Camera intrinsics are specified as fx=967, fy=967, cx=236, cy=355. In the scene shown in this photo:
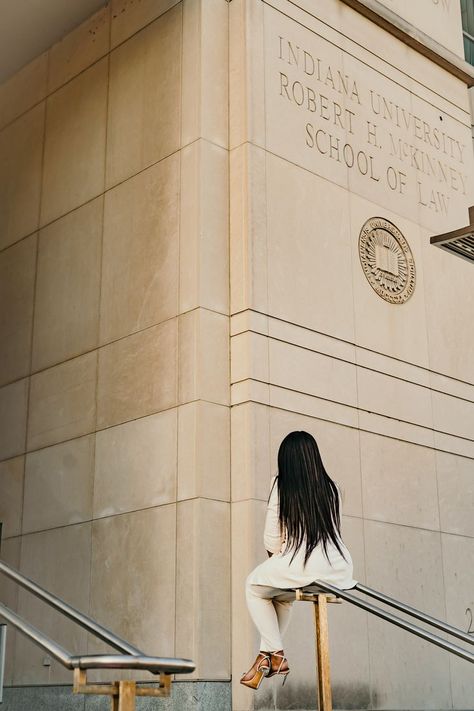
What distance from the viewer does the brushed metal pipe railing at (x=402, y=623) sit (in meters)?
5.63

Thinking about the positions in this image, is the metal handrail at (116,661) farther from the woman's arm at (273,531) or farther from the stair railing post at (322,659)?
the woman's arm at (273,531)

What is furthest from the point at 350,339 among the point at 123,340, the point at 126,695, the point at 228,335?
the point at 126,695

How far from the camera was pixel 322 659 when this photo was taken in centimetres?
575

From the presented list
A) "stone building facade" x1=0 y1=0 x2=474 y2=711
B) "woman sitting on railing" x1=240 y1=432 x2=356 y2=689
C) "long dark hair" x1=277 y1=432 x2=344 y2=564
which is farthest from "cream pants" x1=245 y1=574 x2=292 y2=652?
"stone building facade" x1=0 y1=0 x2=474 y2=711

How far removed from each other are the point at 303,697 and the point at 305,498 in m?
2.98

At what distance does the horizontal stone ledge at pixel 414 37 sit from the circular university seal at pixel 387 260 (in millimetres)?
2699

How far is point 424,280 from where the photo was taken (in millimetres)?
11359

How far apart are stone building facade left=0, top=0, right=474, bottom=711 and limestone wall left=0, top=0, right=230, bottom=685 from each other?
3 cm

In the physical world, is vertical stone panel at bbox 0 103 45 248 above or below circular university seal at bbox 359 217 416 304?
above

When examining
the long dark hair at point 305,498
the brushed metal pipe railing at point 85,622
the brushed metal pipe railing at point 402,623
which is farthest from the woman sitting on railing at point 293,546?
the brushed metal pipe railing at point 85,622

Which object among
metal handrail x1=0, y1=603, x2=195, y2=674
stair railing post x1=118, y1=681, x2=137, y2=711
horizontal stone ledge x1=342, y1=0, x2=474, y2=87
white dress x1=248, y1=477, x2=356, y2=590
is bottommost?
stair railing post x1=118, y1=681, x2=137, y2=711

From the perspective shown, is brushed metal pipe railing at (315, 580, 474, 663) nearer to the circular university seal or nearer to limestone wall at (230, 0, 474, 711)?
limestone wall at (230, 0, 474, 711)

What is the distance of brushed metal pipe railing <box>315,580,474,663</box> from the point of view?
18.5 feet

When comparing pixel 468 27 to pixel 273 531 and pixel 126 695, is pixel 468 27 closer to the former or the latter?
pixel 273 531
